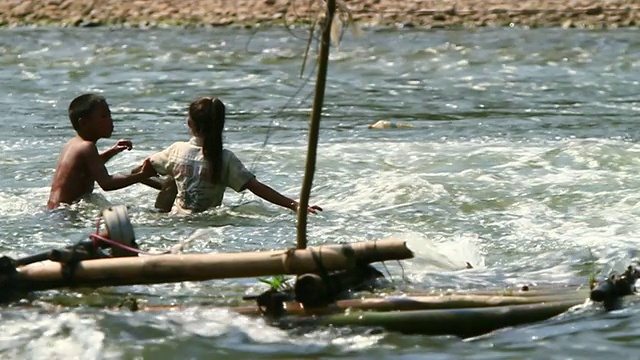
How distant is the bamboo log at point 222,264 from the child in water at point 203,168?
288 centimetres

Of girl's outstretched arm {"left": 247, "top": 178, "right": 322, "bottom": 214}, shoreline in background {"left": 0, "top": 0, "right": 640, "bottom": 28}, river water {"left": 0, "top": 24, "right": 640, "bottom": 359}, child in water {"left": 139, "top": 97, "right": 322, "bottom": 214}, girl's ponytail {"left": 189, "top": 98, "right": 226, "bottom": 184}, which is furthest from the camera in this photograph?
shoreline in background {"left": 0, "top": 0, "right": 640, "bottom": 28}

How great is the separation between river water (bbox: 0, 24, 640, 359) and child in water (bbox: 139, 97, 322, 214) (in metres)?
0.18

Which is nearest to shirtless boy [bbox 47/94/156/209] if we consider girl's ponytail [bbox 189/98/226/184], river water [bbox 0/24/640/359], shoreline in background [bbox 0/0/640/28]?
river water [bbox 0/24/640/359]

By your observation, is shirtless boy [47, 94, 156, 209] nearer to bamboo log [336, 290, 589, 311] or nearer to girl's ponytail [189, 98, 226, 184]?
girl's ponytail [189, 98, 226, 184]

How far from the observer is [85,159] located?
9742mm

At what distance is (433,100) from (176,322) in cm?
1055

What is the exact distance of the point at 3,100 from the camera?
17.3 m

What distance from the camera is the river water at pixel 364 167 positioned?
21.5 ft

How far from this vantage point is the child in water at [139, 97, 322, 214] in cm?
949

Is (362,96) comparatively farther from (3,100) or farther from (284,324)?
(284,324)

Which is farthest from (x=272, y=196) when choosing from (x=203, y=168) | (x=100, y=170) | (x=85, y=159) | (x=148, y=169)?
(x=85, y=159)

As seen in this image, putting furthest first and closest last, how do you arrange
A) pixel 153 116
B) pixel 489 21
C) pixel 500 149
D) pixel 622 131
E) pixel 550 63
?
pixel 489 21 → pixel 550 63 → pixel 153 116 → pixel 622 131 → pixel 500 149

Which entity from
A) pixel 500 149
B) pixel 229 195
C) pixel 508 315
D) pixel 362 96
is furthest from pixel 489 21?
pixel 508 315

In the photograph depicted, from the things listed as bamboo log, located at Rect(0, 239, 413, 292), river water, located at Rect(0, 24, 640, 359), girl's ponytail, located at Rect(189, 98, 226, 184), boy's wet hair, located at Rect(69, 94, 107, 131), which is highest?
boy's wet hair, located at Rect(69, 94, 107, 131)
